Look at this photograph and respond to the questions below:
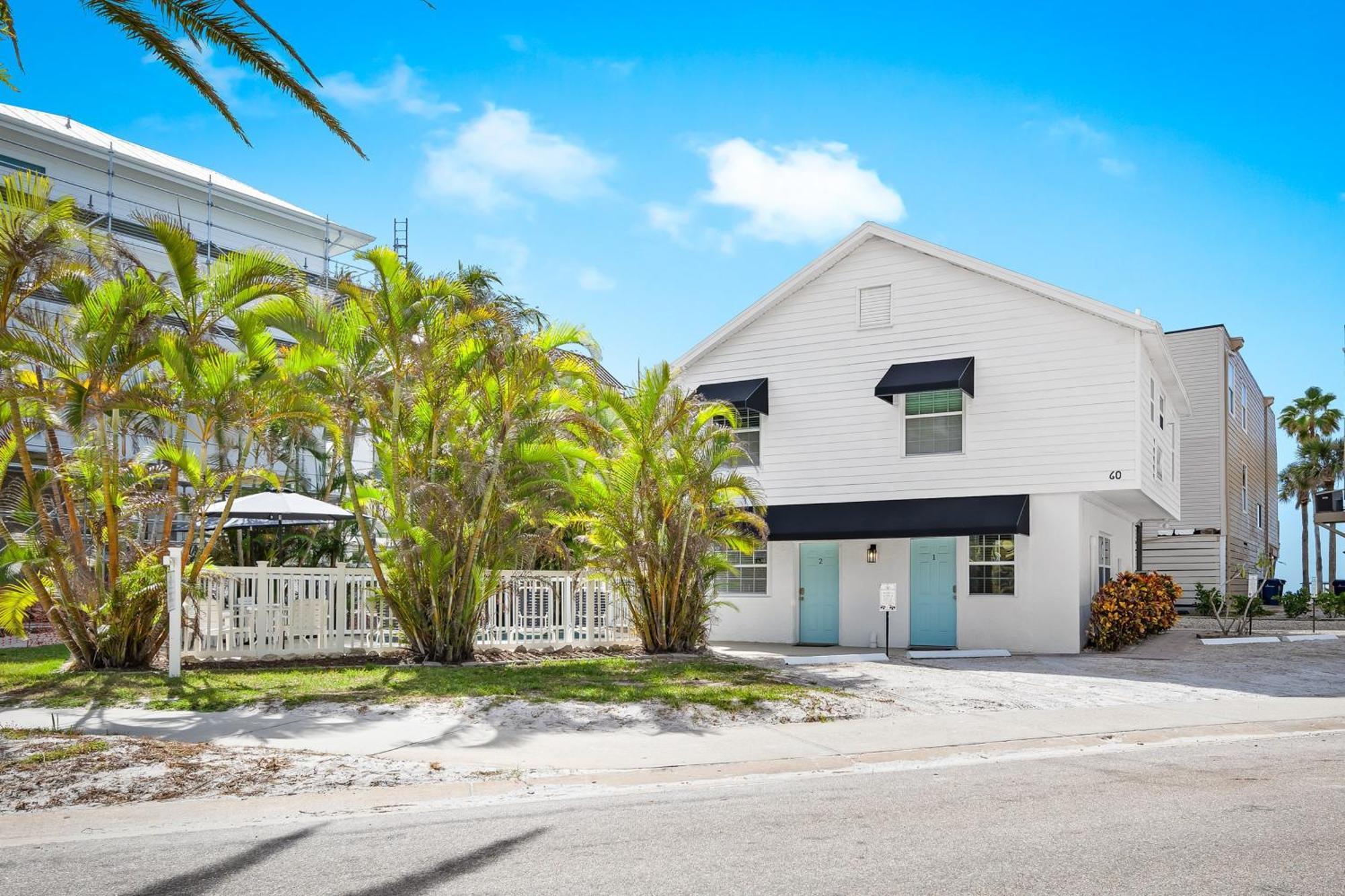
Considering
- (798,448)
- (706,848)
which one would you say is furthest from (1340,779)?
(798,448)

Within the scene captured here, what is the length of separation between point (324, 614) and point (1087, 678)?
10.5m

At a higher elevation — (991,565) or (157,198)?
(157,198)

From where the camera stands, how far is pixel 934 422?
19578 mm

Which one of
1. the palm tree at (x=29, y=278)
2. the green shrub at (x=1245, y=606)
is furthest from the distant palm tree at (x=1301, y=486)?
the palm tree at (x=29, y=278)

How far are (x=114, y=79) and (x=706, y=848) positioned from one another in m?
11.8

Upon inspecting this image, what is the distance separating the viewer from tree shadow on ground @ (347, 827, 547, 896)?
5.02m

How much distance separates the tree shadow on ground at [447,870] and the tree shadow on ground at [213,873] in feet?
2.47

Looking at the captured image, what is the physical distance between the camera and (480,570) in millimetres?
14805

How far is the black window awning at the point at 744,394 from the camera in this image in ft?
67.9

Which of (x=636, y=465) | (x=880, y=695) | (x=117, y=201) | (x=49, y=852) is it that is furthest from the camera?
(x=117, y=201)

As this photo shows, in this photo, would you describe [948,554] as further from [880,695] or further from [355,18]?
[355,18]

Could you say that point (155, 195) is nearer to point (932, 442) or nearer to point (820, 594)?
point (820, 594)

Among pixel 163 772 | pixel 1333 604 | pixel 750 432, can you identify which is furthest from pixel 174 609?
pixel 1333 604

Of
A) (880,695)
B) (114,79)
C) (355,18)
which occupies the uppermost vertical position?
(114,79)
